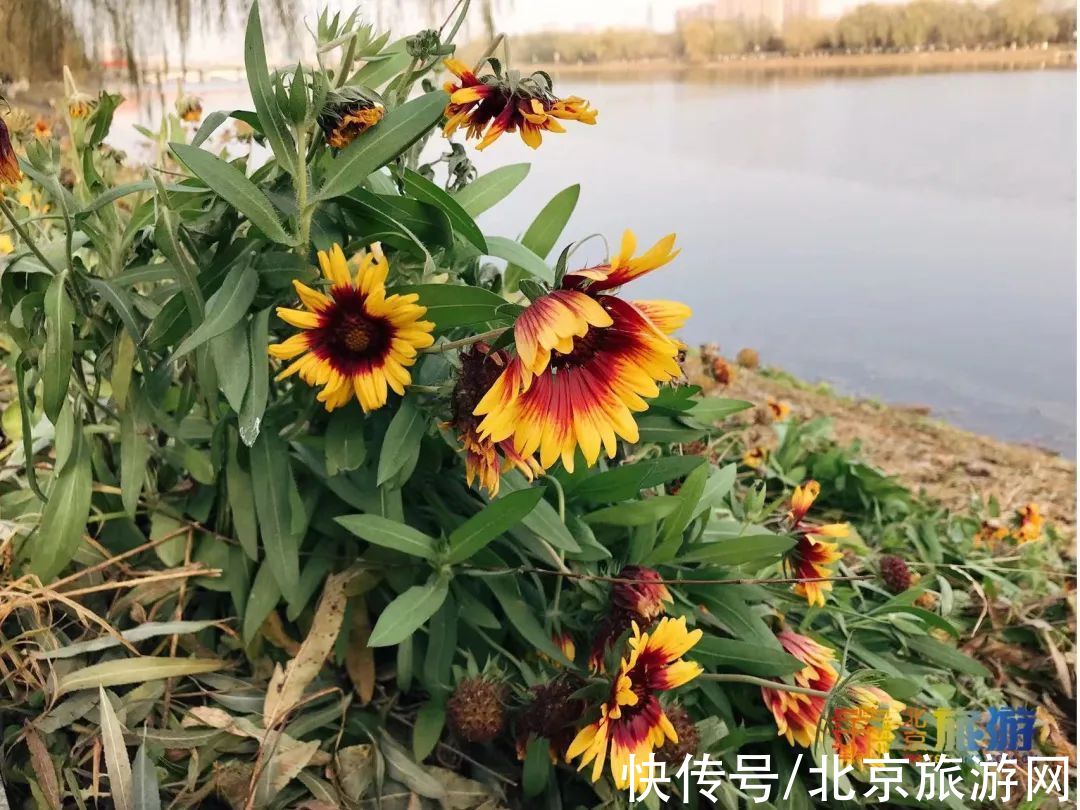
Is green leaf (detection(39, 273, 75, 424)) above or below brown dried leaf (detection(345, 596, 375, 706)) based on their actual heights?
above

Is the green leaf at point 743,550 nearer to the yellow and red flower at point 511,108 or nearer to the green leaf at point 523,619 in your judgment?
the green leaf at point 523,619

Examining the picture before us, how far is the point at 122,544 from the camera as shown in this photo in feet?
2.33

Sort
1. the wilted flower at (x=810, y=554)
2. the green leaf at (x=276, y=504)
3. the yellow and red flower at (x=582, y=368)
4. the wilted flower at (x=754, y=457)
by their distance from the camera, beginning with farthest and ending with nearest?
the wilted flower at (x=754, y=457), the wilted flower at (x=810, y=554), the green leaf at (x=276, y=504), the yellow and red flower at (x=582, y=368)

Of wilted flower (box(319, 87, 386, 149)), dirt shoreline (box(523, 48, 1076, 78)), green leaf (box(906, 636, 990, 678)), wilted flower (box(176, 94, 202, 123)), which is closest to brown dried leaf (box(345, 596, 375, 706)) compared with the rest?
wilted flower (box(319, 87, 386, 149))

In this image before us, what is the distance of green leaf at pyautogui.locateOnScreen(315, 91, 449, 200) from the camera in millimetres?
483

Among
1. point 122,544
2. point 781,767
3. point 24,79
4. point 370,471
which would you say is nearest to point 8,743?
point 122,544

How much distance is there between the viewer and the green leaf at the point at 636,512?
0.65m

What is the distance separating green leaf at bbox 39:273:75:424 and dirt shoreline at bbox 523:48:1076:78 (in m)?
2.42

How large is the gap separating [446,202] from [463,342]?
0.37 ft

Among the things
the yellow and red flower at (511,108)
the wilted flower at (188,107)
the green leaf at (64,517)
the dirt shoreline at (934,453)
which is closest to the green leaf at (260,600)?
the green leaf at (64,517)

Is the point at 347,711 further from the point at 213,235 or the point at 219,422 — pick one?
the point at 213,235

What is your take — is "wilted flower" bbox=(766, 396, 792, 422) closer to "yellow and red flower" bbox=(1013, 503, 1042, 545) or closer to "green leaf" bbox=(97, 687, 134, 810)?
"yellow and red flower" bbox=(1013, 503, 1042, 545)

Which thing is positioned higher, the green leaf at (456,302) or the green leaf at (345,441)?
the green leaf at (456,302)

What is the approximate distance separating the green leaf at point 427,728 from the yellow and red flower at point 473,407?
228 mm
